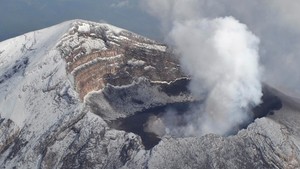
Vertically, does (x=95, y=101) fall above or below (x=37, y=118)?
above

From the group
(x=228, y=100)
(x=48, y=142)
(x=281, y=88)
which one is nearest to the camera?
(x=48, y=142)

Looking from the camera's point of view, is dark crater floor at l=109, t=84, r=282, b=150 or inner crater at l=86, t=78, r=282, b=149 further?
inner crater at l=86, t=78, r=282, b=149

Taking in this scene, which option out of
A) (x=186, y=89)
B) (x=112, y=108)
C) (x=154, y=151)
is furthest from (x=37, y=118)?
(x=186, y=89)

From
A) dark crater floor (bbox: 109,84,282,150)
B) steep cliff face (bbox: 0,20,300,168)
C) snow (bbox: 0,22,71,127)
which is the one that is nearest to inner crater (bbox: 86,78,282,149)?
dark crater floor (bbox: 109,84,282,150)

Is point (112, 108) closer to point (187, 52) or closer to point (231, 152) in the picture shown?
point (187, 52)

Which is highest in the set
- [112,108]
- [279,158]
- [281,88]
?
[281,88]

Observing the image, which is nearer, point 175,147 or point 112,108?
point 175,147

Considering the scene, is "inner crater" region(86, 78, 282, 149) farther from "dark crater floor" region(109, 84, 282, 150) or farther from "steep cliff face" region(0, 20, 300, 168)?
"steep cliff face" region(0, 20, 300, 168)

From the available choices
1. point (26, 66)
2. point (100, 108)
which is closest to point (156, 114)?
point (100, 108)
